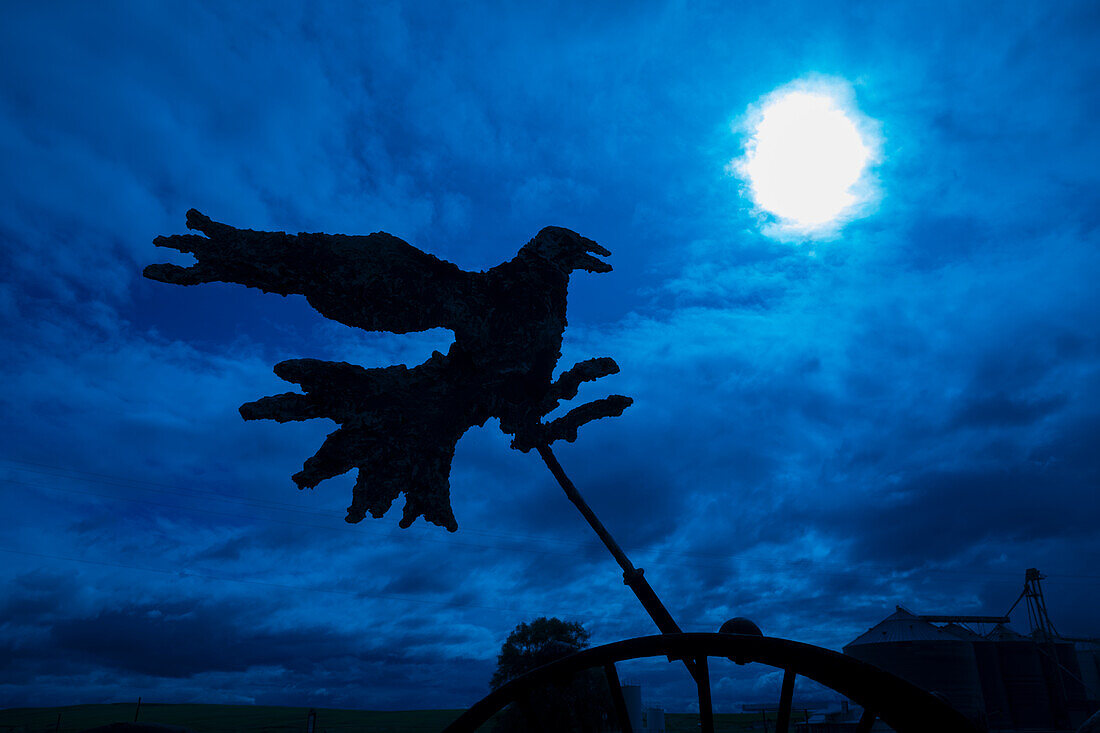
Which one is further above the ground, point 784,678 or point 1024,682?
point 784,678

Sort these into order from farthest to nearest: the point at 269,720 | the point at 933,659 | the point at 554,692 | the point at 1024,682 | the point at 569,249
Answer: the point at 269,720
the point at 1024,682
the point at 933,659
the point at 569,249
the point at 554,692

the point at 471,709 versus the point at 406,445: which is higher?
the point at 406,445

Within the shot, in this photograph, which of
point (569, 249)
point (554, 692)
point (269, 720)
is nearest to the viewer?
point (554, 692)

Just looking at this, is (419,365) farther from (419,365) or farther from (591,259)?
(591,259)

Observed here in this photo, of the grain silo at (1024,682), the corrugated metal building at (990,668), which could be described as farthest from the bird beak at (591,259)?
the grain silo at (1024,682)

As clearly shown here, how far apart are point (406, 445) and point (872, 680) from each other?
26.6 feet

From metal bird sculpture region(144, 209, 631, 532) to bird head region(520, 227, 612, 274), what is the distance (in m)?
0.02

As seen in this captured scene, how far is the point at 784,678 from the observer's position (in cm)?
311

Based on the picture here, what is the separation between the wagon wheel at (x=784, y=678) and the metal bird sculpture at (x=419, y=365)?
6.36m

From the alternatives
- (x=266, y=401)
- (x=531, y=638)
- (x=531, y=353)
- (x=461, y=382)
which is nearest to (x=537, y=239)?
(x=531, y=353)

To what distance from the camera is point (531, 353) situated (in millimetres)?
11922

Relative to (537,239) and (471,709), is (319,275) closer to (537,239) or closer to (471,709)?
(537,239)

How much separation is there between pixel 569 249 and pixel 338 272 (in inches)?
172

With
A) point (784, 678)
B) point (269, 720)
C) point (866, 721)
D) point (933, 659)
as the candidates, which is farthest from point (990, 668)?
point (269, 720)
